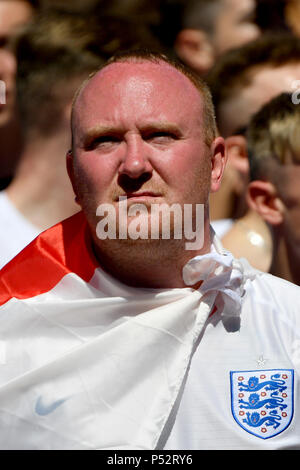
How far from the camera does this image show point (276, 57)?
3.97 metres

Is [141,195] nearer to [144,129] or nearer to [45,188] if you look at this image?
[144,129]

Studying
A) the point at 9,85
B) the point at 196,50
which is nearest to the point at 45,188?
the point at 9,85

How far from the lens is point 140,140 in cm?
227

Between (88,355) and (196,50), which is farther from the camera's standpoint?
(196,50)

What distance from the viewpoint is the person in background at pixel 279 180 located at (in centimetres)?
322

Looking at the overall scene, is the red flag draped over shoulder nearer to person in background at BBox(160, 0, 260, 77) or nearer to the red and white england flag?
the red and white england flag

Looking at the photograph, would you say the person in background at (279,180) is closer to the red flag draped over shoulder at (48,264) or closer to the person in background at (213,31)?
the red flag draped over shoulder at (48,264)

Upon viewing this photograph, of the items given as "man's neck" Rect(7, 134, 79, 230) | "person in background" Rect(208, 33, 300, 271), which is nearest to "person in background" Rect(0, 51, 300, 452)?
"man's neck" Rect(7, 134, 79, 230)

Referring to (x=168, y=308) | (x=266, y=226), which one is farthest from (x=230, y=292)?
(x=266, y=226)

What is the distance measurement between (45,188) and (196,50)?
1.68 m

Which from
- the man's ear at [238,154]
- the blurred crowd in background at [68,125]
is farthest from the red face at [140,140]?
the man's ear at [238,154]

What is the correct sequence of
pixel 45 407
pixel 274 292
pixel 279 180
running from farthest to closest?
1. pixel 279 180
2. pixel 274 292
3. pixel 45 407

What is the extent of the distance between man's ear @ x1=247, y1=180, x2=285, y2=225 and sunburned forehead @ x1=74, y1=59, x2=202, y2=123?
0.99 meters
